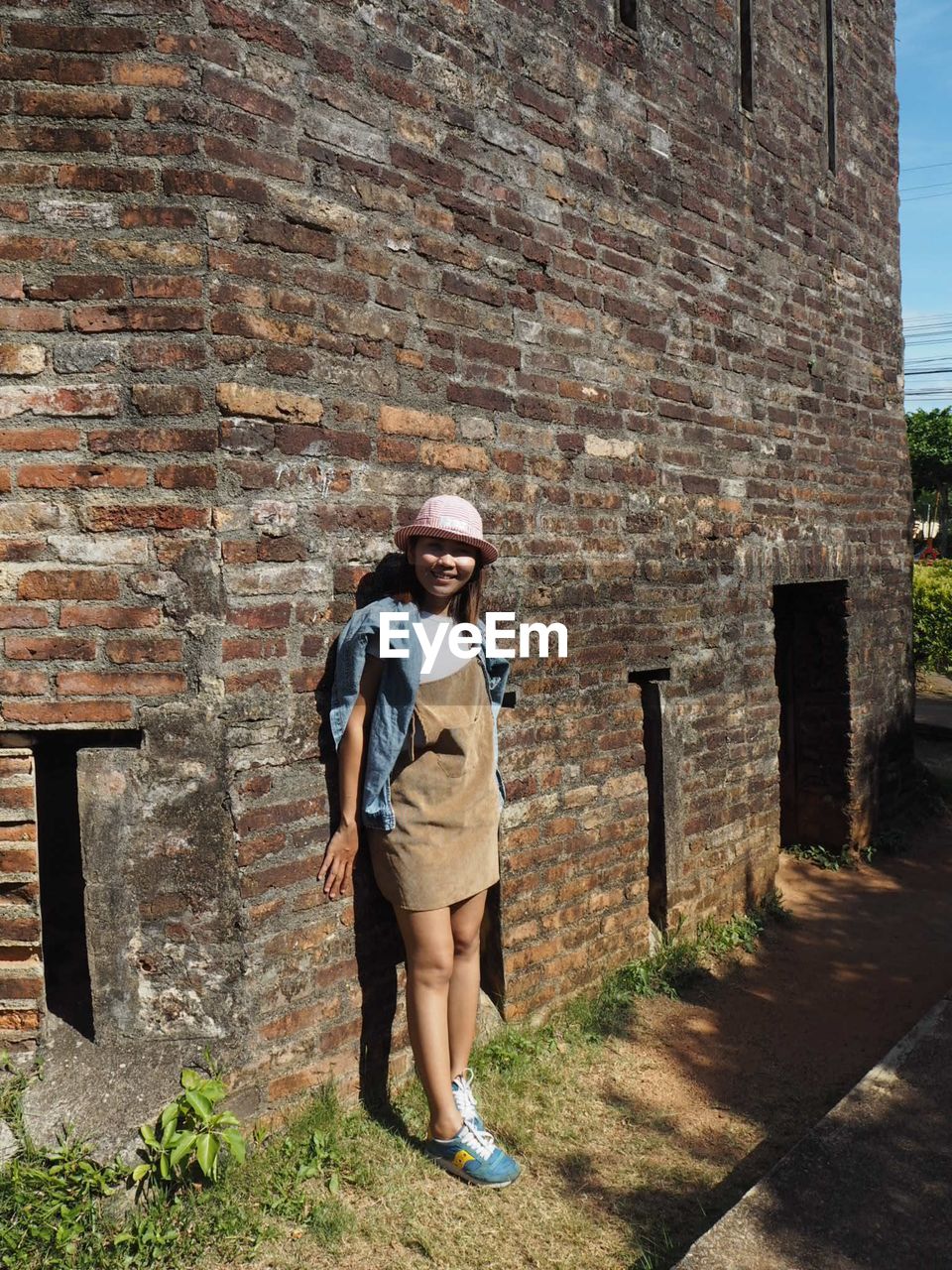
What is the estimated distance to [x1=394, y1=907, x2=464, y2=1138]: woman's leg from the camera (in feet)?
9.89

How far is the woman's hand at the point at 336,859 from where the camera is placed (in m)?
3.13

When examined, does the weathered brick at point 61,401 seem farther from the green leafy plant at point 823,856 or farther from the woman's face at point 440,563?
the green leafy plant at point 823,856

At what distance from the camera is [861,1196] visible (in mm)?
2680

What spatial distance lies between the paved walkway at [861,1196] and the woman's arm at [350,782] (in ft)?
4.64

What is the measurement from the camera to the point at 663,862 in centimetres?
466

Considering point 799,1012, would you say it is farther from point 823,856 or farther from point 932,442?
point 932,442

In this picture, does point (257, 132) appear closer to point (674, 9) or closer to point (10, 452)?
point (10, 452)

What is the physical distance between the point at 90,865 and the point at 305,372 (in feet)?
5.22

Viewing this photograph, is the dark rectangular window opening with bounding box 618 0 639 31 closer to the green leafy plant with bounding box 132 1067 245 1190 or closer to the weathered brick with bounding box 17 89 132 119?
the weathered brick with bounding box 17 89 132 119

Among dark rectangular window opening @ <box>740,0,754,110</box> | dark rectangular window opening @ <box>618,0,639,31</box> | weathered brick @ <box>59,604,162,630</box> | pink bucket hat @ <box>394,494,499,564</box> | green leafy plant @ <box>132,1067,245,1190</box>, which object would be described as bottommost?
green leafy plant @ <box>132,1067,245,1190</box>

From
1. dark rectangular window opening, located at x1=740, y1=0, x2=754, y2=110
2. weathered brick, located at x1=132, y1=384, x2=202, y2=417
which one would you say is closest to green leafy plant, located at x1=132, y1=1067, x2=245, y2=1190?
weathered brick, located at x1=132, y1=384, x2=202, y2=417

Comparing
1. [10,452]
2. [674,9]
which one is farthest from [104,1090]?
[674,9]

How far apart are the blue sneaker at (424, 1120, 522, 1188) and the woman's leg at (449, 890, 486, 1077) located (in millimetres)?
228

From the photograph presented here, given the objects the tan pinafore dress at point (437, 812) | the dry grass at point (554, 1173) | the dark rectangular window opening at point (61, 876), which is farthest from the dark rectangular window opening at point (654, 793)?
the dark rectangular window opening at point (61, 876)
